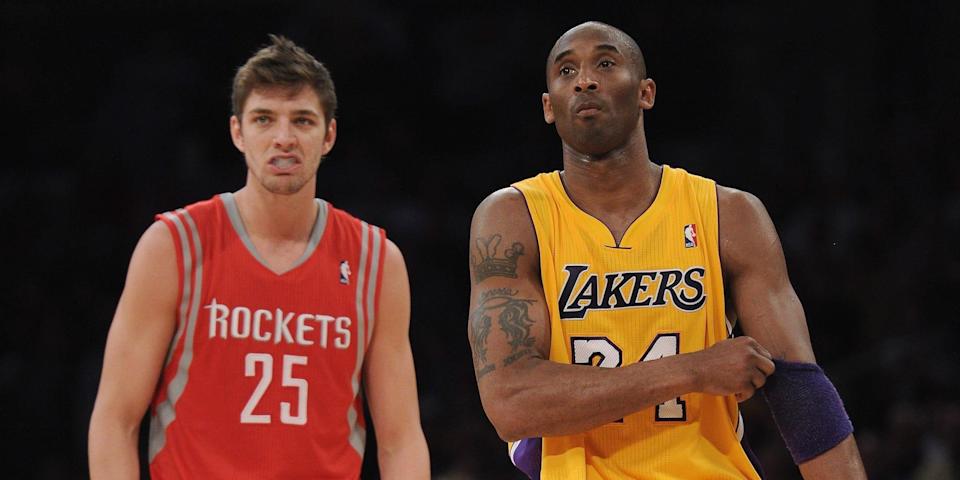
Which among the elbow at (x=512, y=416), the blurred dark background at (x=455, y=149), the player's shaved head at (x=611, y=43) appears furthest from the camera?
the blurred dark background at (x=455, y=149)

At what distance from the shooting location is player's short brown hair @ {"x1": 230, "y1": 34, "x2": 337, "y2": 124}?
404 centimetres

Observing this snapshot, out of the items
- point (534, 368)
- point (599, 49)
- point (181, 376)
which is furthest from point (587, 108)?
point (181, 376)

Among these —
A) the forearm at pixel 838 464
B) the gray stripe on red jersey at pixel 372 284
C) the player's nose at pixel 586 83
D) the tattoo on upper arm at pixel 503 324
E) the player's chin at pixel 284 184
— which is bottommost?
the forearm at pixel 838 464

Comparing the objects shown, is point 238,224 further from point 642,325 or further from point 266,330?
point 642,325

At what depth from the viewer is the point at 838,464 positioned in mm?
3803

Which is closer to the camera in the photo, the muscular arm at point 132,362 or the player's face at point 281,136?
the muscular arm at point 132,362

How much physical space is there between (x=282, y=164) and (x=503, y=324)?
88 cm

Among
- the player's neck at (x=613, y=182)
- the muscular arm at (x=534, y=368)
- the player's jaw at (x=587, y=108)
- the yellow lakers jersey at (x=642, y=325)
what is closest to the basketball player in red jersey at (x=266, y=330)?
the muscular arm at (x=534, y=368)

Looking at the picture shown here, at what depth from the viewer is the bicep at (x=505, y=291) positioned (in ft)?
12.6

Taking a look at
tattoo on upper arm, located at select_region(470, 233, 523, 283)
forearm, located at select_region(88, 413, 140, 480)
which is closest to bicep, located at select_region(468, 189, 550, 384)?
tattoo on upper arm, located at select_region(470, 233, 523, 283)

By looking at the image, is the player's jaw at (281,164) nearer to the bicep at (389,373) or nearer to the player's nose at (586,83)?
the bicep at (389,373)

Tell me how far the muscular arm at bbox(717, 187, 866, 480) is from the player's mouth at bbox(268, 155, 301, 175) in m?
1.43

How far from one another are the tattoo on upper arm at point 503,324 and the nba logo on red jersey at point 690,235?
1.88ft

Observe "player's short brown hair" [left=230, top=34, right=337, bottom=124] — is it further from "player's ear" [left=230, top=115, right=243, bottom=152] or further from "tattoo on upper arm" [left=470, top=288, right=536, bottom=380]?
"tattoo on upper arm" [left=470, top=288, right=536, bottom=380]
